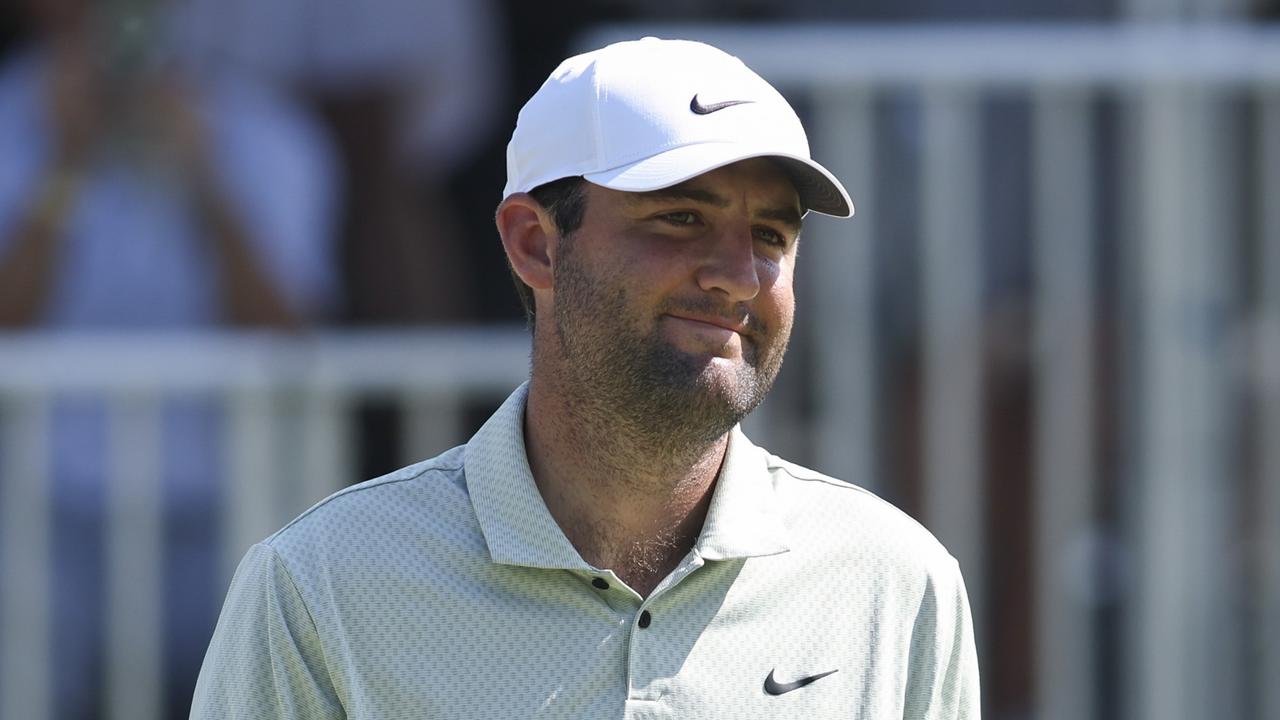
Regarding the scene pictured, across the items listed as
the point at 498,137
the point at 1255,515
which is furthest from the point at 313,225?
the point at 1255,515

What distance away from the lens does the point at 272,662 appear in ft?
7.62

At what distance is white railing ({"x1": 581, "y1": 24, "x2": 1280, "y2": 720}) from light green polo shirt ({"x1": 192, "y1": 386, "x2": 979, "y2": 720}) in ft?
7.12

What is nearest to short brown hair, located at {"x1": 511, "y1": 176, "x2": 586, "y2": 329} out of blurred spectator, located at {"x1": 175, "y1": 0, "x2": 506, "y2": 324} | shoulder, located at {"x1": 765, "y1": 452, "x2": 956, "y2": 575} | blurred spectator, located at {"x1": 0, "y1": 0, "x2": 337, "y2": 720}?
shoulder, located at {"x1": 765, "y1": 452, "x2": 956, "y2": 575}

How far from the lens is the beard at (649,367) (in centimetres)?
237

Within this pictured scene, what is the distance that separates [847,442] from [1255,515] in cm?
99

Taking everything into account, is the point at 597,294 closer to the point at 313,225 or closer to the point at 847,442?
the point at 847,442

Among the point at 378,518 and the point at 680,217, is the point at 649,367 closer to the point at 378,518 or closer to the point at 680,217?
the point at 680,217

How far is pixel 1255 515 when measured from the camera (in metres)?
4.66

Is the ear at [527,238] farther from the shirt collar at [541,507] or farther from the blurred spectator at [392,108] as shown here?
the blurred spectator at [392,108]

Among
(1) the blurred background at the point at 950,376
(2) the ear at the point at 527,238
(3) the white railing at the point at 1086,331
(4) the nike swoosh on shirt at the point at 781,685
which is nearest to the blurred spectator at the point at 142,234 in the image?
(1) the blurred background at the point at 950,376

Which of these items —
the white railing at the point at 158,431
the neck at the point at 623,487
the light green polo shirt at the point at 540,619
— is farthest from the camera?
the white railing at the point at 158,431

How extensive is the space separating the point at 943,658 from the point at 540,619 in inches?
20.8

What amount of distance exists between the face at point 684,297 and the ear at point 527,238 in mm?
77

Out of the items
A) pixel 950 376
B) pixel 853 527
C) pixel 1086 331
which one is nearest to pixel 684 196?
pixel 853 527
